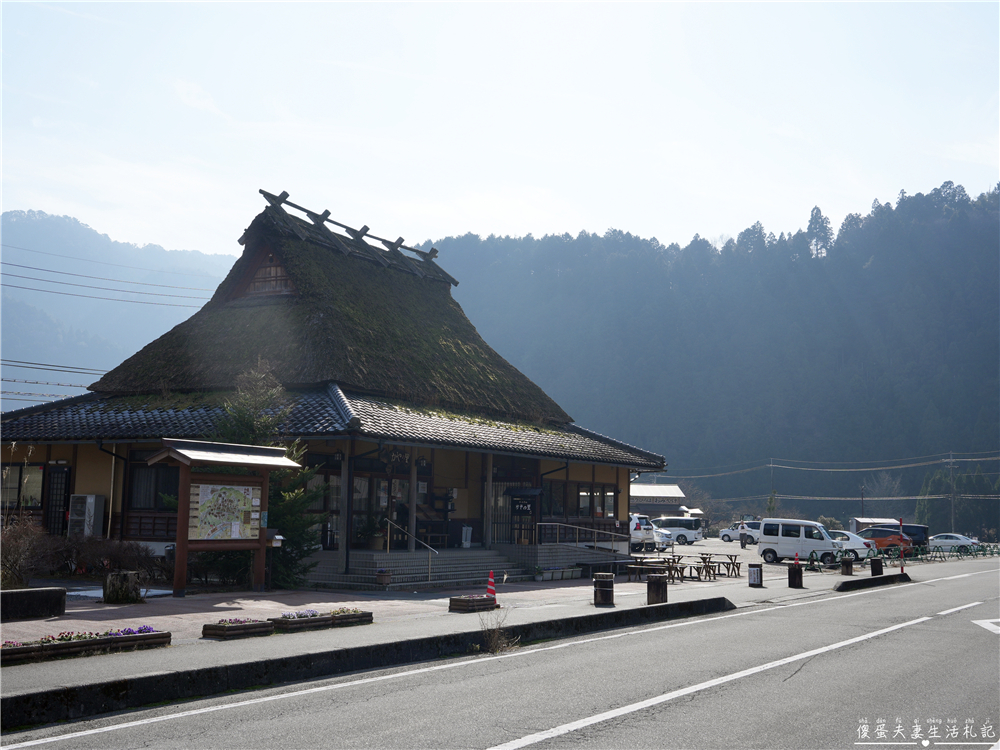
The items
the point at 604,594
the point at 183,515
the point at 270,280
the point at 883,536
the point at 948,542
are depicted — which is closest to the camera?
the point at 183,515

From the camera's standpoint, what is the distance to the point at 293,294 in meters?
25.9

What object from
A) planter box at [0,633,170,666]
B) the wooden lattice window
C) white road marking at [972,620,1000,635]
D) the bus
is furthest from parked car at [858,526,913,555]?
planter box at [0,633,170,666]

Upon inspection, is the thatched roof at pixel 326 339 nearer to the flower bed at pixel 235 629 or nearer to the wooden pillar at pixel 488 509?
the wooden pillar at pixel 488 509

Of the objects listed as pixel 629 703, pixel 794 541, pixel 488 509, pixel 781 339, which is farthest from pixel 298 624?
pixel 781 339

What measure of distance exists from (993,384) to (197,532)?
14686 centimetres

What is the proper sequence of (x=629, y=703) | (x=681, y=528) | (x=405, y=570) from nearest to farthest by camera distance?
(x=629, y=703) → (x=405, y=570) → (x=681, y=528)

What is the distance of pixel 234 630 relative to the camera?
10539 mm

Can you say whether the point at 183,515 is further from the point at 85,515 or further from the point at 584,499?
the point at 584,499

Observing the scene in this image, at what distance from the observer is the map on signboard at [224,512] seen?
14.9 metres

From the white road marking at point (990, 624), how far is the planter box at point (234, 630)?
11141mm

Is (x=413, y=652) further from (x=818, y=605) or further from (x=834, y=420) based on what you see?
(x=834, y=420)

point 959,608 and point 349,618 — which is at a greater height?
point 349,618

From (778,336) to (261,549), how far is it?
14134 centimetres

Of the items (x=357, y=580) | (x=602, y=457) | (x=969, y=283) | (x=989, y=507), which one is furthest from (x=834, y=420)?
(x=357, y=580)
